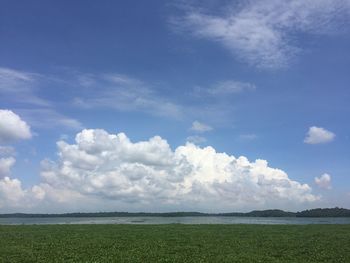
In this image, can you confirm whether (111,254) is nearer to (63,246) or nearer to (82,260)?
(82,260)

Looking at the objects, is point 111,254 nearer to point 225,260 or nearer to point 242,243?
point 225,260

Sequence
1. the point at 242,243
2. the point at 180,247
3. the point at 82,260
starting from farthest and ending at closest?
the point at 242,243 < the point at 180,247 < the point at 82,260

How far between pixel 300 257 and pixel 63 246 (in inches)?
850

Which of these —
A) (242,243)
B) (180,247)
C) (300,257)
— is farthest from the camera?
(242,243)

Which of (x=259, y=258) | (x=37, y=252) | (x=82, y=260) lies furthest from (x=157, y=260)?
(x=37, y=252)

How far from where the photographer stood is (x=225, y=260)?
3117 centimetres

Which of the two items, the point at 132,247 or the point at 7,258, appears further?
the point at 132,247

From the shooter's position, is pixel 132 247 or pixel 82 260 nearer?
pixel 82 260

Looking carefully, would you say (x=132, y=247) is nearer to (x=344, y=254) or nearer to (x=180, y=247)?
(x=180, y=247)

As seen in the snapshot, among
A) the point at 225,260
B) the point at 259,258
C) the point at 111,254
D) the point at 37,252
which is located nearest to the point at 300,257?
the point at 259,258

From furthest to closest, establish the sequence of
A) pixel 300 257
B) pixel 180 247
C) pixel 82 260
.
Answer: pixel 180 247 → pixel 300 257 → pixel 82 260

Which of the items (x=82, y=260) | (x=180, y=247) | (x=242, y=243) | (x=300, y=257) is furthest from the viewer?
(x=242, y=243)

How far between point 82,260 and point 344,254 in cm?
2084

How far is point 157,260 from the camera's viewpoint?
31.3 m
